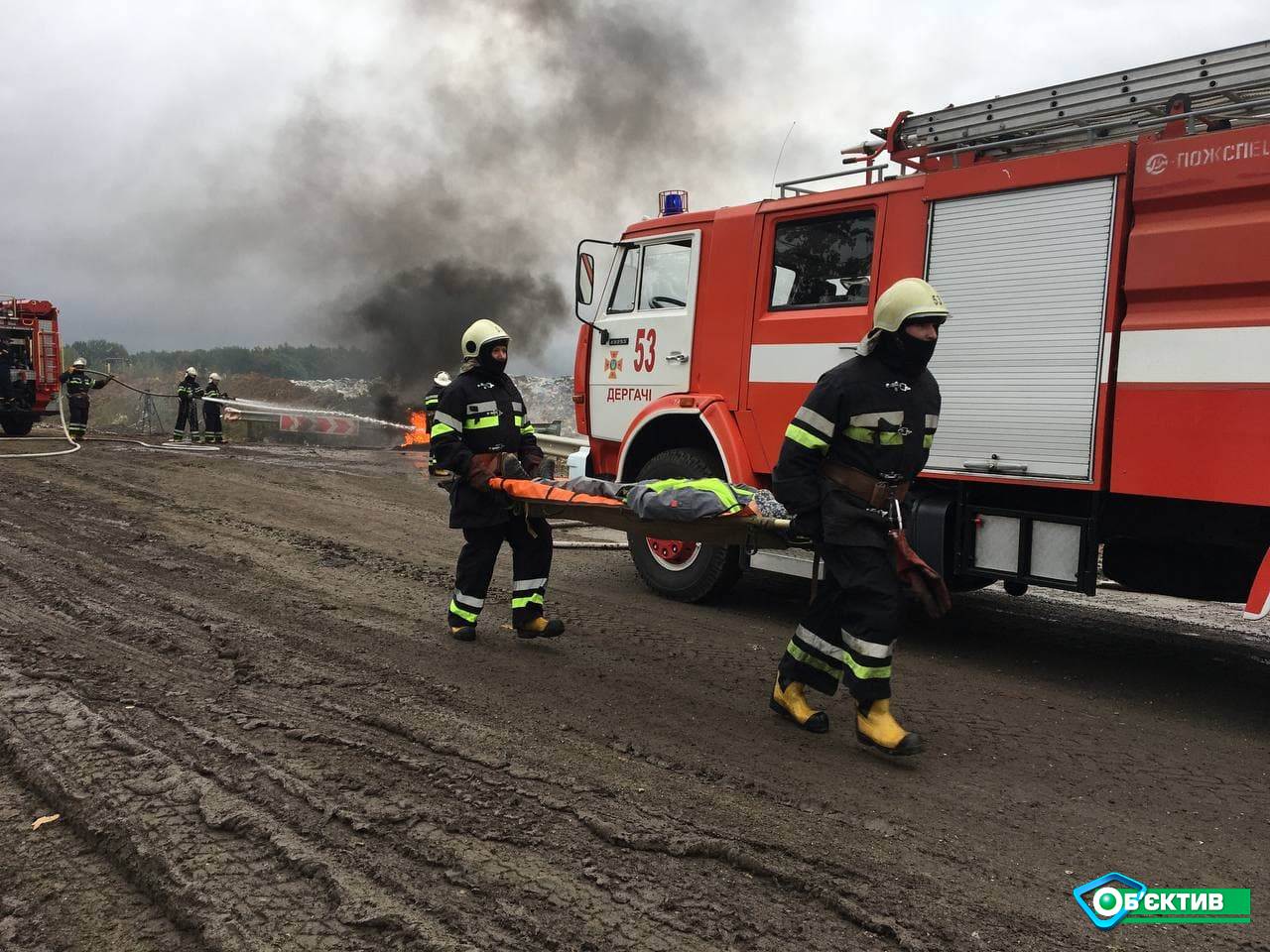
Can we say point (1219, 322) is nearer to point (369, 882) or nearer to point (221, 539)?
point (369, 882)

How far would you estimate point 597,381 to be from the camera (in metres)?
7.38

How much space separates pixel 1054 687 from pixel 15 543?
742cm

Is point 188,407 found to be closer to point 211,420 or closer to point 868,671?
point 211,420

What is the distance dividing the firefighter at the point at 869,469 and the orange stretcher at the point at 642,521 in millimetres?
434

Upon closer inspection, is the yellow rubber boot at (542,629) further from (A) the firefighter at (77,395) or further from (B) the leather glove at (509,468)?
(A) the firefighter at (77,395)

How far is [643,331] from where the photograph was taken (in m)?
7.04

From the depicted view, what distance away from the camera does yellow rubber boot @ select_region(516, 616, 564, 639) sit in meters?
5.30

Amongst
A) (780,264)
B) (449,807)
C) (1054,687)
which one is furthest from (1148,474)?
(449,807)

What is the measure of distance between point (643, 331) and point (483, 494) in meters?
2.23

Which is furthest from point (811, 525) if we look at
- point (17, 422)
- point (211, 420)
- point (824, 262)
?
point (17, 422)

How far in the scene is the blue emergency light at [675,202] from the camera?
706 cm

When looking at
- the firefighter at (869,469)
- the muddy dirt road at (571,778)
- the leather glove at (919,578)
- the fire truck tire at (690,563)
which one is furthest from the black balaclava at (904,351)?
the fire truck tire at (690,563)

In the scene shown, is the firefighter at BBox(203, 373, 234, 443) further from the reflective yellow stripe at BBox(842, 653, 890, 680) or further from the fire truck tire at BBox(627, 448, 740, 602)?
the reflective yellow stripe at BBox(842, 653, 890, 680)

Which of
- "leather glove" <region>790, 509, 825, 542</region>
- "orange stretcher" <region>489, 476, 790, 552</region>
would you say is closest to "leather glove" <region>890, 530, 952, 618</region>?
"leather glove" <region>790, 509, 825, 542</region>
